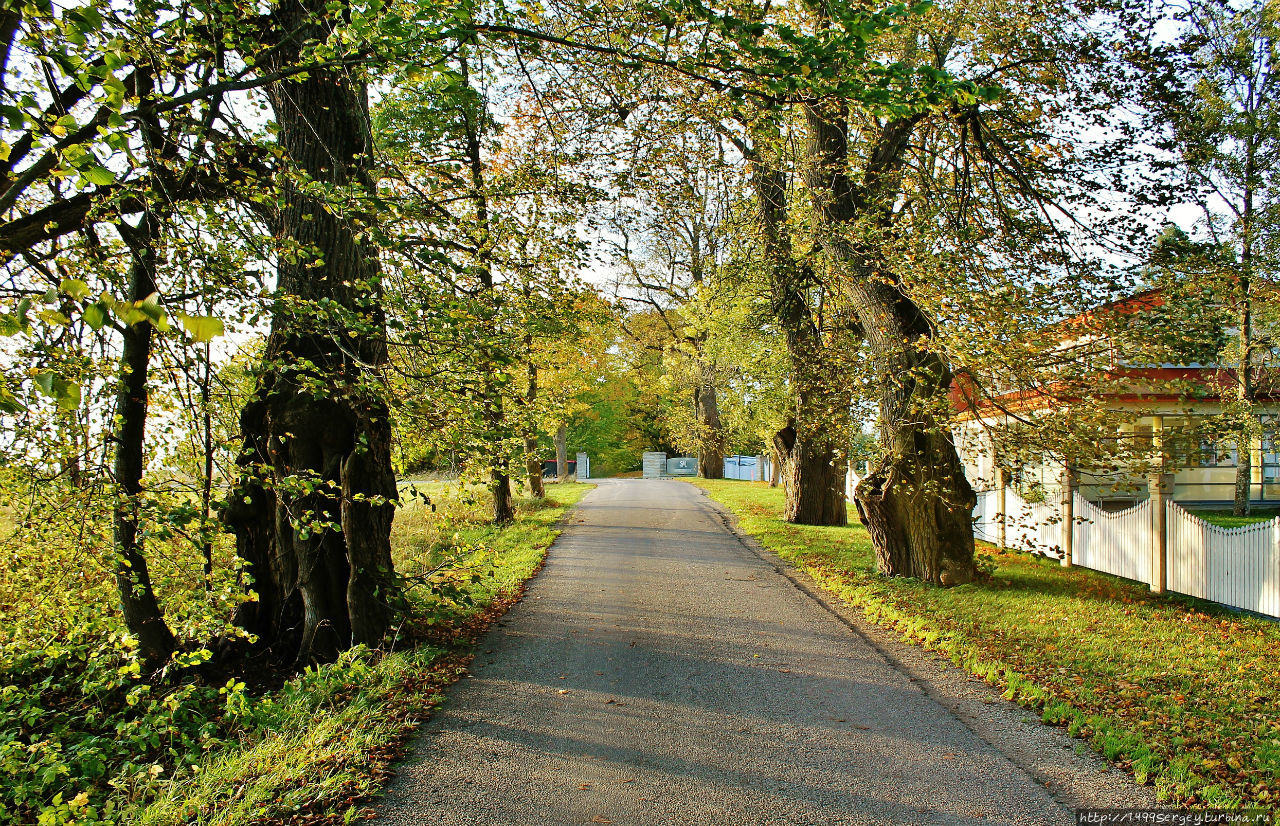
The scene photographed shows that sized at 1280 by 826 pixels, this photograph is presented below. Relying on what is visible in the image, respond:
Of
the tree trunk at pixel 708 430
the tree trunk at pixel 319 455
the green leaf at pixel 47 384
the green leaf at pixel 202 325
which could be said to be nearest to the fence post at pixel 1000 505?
the tree trunk at pixel 319 455

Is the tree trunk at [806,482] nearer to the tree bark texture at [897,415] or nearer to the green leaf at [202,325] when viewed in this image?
the tree bark texture at [897,415]

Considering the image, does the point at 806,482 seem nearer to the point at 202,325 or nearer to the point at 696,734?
the point at 696,734

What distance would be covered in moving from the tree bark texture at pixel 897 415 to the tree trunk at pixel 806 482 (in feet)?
19.9

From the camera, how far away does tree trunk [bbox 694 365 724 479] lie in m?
34.4

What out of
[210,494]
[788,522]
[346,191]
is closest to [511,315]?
[346,191]

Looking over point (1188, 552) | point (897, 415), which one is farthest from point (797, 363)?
point (1188, 552)

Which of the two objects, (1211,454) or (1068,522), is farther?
(1068,522)

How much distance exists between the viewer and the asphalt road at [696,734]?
3.75 m

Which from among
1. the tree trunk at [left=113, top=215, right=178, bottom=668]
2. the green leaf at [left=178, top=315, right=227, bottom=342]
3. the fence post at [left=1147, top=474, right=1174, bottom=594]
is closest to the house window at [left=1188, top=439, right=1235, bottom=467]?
the fence post at [left=1147, top=474, right=1174, bottom=594]

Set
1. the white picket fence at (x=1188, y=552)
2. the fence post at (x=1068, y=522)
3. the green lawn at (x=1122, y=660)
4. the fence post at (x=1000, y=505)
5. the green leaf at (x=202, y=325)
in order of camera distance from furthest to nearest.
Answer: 1. the fence post at (x=1000, y=505)
2. the fence post at (x=1068, y=522)
3. the white picket fence at (x=1188, y=552)
4. the green lawn at (x=1122, y=660)
5. the green leaf at (x=202, y=325)

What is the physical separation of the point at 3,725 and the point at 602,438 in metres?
49.2

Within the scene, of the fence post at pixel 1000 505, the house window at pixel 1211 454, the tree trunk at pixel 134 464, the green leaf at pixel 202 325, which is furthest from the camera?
the fence post at pixel 1000 505

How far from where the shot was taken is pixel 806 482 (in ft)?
52.9

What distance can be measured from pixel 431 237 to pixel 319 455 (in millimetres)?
2747
